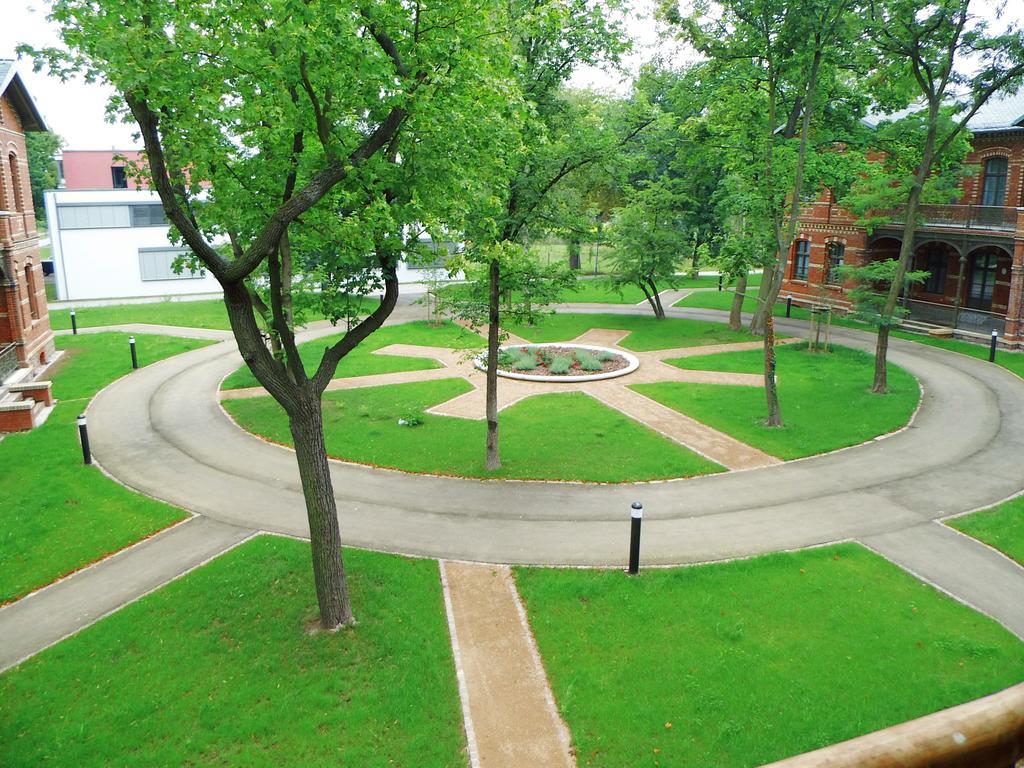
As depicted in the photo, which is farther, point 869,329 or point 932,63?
point 869,329

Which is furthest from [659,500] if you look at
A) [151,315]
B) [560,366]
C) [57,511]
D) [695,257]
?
[151,315]

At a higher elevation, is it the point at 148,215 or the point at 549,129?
the point at 549,129

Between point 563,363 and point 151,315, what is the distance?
23.2 m

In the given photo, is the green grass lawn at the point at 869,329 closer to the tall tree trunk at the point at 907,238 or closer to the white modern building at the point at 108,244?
the tall tree trunk at the point at 907,238

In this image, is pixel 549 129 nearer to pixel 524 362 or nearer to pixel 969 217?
pixel 524 362

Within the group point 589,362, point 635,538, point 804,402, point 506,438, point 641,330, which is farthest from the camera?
point 641,330

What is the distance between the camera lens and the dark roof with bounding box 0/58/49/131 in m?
22.9

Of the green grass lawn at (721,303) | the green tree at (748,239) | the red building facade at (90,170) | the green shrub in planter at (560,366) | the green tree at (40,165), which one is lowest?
the green shrub in planter at (560,366)

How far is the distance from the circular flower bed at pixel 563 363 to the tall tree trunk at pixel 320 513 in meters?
13.8

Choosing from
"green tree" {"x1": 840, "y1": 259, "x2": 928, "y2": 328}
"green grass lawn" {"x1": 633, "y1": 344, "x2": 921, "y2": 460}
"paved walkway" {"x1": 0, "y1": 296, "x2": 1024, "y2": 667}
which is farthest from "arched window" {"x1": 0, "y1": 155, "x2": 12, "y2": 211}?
"green tree" {"x1": 840, "y1": 259, "x2": 928, "y2": 328}

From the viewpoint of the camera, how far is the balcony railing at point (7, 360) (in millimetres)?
22019

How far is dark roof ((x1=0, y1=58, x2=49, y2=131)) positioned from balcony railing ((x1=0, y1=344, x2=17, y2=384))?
7.72 meters

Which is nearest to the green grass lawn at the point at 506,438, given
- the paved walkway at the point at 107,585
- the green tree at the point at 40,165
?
the paved walkway at the point at 107,585

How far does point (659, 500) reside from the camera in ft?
49.3
